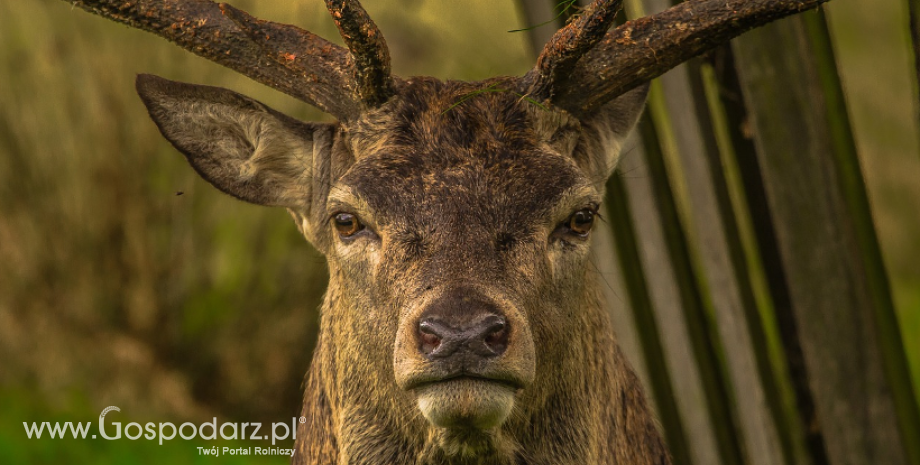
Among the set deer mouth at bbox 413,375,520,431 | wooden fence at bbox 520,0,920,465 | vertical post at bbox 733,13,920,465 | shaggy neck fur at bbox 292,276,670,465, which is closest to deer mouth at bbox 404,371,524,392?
deer mouth at bbox 413,375,520,431

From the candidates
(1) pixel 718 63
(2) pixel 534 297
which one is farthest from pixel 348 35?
(1) pixel 718 63

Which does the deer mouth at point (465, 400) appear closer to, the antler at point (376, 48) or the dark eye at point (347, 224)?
the dark eye at point (347, 224)

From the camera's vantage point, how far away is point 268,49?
357 centimetres

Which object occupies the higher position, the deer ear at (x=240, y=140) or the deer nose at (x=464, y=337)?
the deer ear at (x=240, y=140)

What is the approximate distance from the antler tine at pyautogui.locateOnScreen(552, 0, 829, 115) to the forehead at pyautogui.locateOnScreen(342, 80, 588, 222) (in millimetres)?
231

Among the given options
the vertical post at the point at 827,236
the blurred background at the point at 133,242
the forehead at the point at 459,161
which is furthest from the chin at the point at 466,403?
the blurred background at the point at 133,242

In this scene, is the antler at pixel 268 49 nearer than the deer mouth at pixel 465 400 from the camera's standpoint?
No

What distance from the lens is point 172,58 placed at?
916 centimetres

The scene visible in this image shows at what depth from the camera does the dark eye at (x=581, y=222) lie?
3457mm

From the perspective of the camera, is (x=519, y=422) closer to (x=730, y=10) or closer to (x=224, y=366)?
(x=730, y=10)

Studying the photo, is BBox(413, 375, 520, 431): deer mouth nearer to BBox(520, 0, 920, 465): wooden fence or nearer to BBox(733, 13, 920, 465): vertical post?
BBox(520, 0, 920, 465): wooden fence

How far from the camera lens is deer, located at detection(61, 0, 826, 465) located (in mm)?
2998

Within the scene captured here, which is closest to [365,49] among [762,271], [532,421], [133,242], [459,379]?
[459,379]

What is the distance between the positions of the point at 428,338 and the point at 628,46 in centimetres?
138
